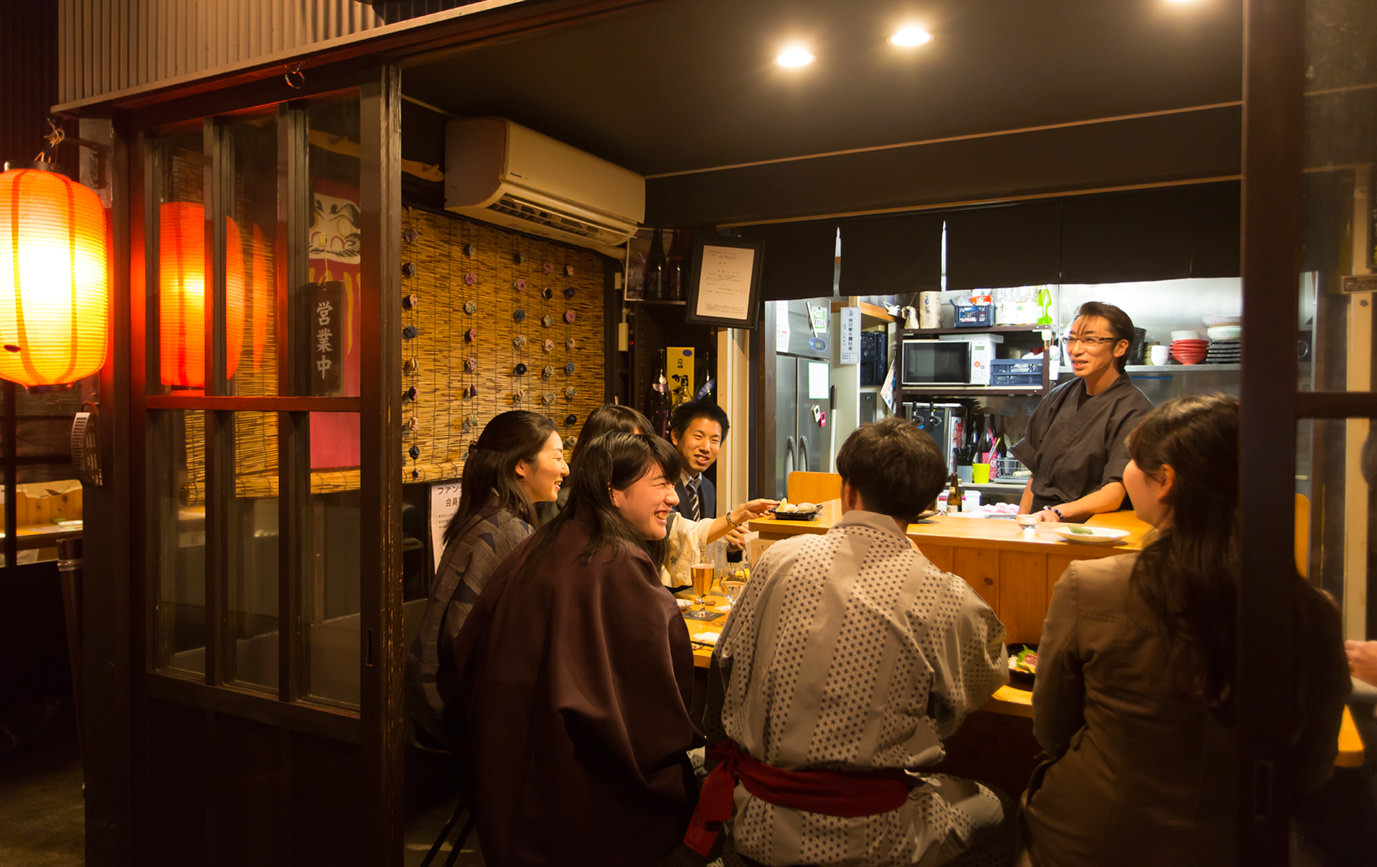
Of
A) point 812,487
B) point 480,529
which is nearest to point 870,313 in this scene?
point 812,487

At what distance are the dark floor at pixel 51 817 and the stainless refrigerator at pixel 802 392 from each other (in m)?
2.64

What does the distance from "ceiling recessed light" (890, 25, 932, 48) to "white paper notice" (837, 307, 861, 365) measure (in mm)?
3636

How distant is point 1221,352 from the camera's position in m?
5.10

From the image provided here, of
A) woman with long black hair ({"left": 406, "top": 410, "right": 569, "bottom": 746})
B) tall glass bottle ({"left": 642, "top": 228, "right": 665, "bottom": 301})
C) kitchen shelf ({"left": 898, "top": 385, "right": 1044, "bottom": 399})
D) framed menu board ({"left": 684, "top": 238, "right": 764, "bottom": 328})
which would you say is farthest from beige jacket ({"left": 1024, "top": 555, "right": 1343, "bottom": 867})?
kitchen shelf ({"left": 898, "top": 385, "right": 1044, "bottom": 399})

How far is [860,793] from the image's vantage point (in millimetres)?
1545

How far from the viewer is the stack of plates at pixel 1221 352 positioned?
5.06 metres

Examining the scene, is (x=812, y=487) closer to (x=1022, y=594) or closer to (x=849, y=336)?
(x=1022, y=594)

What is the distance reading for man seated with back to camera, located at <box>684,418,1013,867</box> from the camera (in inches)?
60.3

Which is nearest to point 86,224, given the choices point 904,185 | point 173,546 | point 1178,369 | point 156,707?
point 173,546

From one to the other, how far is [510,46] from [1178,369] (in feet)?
14.4

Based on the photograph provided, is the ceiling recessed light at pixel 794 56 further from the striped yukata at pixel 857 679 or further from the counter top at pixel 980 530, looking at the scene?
the striped yukata at pixel 857 679

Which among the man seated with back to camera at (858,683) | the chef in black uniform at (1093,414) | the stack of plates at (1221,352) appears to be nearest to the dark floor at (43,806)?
the man seated with back to camera at (858,683)

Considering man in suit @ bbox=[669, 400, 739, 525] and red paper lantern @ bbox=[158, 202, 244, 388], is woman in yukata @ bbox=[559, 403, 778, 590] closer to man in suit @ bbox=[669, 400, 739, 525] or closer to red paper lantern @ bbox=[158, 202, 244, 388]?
man in suit @ bbox=[669, 400, 739, 525]

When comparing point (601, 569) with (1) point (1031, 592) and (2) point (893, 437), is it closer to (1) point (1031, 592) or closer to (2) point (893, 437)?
(2) point (893, 437)
